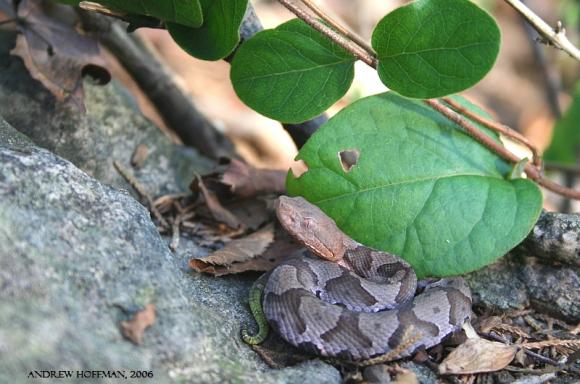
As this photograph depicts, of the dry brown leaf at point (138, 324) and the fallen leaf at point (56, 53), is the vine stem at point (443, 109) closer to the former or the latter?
the fallen leaf at point (56, 53)

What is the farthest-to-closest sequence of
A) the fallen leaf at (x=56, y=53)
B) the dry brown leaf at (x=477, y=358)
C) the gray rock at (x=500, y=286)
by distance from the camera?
1. the fallen leaf at (x=56, y=53)
2. the gray rock at (x=500, y=286)
3. the dry brown leaf at (x=477, y=358)

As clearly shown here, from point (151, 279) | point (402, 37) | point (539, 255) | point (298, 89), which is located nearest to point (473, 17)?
point (402, 37)

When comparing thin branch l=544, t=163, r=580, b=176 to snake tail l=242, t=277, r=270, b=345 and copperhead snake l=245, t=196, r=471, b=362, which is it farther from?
snake tail l=242, t=277, r=270, b=345

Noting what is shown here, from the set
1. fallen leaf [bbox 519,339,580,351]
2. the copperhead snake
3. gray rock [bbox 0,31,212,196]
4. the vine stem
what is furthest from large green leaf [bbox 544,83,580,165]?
gray rock [bbox 0,31,212,196]

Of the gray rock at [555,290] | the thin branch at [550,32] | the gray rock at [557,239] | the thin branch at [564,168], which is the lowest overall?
the gray rock at [555,290]

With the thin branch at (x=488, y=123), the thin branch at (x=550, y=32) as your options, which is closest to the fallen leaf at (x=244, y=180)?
the thin branch at (x=488, y=123)

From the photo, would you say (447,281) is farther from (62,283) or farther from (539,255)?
(62,283)

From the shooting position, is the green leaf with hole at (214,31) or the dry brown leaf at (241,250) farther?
the dry brown leaf at (241,250)
